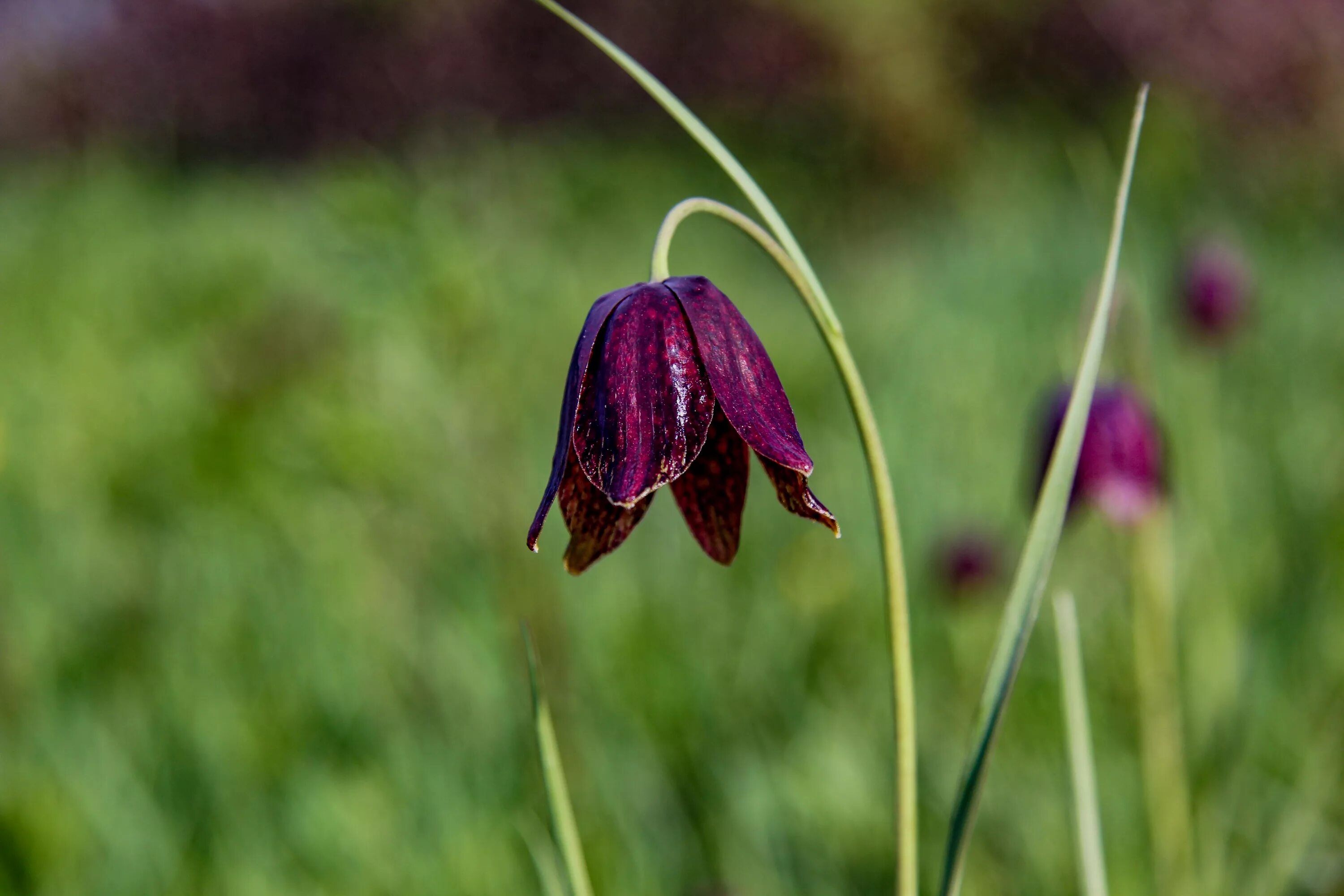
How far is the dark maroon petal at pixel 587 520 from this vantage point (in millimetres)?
692

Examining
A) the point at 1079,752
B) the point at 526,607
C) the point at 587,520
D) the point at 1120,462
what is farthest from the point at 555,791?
the point at 526,607

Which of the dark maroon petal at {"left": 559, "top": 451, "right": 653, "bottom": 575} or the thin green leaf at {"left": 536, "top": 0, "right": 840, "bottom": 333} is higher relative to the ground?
the thin green leaf at {"left": 536, "top": 0, "right": 840, "bottom": 333}

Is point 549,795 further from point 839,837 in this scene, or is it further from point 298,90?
point 298,90

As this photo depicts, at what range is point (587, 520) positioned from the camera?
0.70 metres

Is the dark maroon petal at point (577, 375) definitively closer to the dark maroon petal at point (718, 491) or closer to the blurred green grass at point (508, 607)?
the dark maroon petal at point (718, 491)

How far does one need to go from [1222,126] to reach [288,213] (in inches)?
160

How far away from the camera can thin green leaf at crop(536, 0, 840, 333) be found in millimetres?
564

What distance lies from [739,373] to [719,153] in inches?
4.5

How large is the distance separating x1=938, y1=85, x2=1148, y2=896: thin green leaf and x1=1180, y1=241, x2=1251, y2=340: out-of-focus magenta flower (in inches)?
44.9

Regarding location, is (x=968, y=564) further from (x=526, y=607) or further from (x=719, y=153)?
(x=719, y=153)

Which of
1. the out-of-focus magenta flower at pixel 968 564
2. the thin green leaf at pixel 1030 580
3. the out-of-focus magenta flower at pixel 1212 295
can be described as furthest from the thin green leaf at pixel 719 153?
the out-of-focus magenta flower at pixel 1212 295

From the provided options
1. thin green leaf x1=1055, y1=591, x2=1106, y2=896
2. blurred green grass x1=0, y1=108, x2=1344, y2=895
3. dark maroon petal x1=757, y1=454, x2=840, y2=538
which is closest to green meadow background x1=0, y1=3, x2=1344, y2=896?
blurred green grass x1=0, y1=108, x2=1344, y2=895

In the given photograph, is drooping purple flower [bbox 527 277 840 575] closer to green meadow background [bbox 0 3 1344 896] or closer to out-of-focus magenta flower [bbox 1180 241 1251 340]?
green meadow background [bbox 0 3 1344 896]

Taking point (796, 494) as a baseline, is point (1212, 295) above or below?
above
